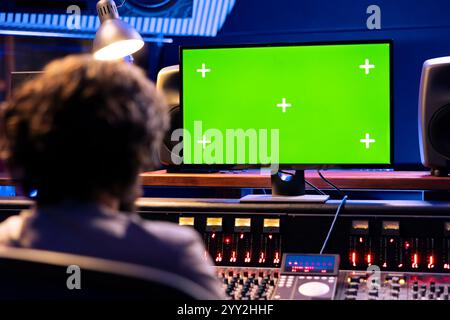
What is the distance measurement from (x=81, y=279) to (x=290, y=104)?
1240 mm

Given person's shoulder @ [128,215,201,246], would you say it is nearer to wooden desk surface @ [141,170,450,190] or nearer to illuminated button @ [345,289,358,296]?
illuminated button @ [345,289,358,296]

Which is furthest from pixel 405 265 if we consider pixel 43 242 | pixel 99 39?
pixel 99 39

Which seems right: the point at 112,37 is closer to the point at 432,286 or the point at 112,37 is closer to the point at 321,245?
the point at 321,245

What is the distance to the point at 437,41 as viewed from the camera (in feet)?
13.2

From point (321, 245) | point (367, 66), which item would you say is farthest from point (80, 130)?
point (367, 66)

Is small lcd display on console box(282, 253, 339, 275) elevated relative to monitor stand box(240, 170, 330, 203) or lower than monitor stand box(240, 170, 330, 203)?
lower

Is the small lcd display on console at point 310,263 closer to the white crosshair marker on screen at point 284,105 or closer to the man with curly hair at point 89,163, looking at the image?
the white crosshair marker on screen at point 284,105

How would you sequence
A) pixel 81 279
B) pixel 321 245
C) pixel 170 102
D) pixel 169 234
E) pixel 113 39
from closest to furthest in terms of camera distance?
pixel 81 279 < pixel 169 234 < pixel 321 245 < pixel 113 39 < pixel 170 102

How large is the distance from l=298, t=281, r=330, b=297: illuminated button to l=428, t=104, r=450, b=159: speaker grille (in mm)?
783

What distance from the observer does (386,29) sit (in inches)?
162

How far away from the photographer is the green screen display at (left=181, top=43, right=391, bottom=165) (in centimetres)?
196

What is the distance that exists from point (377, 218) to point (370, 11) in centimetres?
244

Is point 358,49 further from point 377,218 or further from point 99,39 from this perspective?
point 99,39

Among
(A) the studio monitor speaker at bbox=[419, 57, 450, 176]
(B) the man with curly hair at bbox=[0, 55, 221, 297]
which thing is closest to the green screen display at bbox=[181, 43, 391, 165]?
(A) the studio monitor speaker at bbox=[419, 57, 450, 176]
